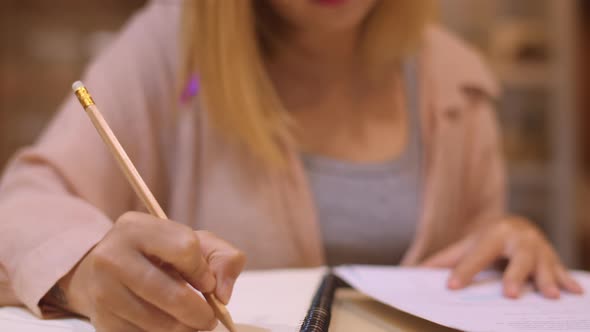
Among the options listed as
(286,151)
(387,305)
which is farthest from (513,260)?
(286,151)

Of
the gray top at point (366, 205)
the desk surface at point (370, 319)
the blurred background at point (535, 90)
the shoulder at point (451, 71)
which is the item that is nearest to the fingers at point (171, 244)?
the desk surface at point (370, 319)

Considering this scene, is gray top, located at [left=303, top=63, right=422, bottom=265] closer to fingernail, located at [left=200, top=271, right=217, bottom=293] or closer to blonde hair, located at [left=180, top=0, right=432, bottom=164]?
blonde hair, located at [left=180, top=0, right=432, bottom=164]

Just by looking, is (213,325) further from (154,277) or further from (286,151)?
(286,151)

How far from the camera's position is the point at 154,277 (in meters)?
0.23

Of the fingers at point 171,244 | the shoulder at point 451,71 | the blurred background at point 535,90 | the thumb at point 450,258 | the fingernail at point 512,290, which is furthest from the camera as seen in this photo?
the blurred background at point 535,90

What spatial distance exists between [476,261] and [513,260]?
0.03 meters

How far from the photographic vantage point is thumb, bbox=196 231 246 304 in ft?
0.79

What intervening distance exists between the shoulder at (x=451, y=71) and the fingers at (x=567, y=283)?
268mm

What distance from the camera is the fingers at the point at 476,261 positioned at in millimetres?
381

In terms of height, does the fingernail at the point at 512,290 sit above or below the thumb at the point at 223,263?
below

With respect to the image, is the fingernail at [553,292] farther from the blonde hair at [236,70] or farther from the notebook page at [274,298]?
the blonde hair at [236,70]

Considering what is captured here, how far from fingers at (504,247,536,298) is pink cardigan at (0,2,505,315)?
16cm

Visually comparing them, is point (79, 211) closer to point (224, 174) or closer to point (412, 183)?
point (224, 174)

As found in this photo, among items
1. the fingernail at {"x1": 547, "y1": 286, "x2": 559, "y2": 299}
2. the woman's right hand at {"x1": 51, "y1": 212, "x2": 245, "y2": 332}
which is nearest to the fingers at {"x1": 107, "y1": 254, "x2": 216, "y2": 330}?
the woman's right hand at {"x1": 51, "y1": 212, "x2": 245, "y2": 332}
